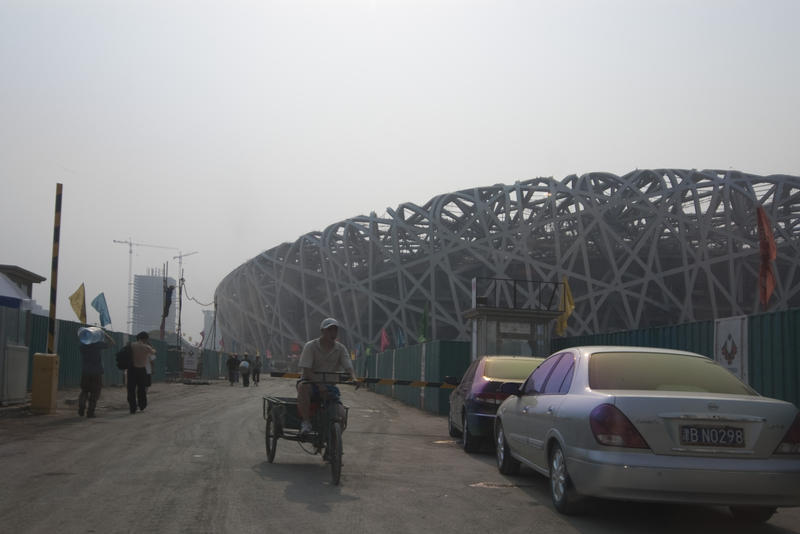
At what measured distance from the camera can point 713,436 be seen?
5.79m

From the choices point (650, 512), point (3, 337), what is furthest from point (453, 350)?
point (650, 512)

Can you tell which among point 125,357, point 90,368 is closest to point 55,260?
point 90,368

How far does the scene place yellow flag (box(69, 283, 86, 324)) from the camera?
27859 millimetres

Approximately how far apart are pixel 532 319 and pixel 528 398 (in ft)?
42.1

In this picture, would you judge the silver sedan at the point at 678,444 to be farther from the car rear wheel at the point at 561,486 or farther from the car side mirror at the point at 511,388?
the car side mirror at the point at 511,388

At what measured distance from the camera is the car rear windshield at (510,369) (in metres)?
12.0

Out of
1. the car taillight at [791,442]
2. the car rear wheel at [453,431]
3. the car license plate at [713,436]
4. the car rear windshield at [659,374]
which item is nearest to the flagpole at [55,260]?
the car rear wheel at [453,431]

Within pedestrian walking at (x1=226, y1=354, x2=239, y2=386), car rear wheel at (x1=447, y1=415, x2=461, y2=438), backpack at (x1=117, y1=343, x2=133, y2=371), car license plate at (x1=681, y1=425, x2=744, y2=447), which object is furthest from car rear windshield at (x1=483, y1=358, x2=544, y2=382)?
pedestrian walking at (x1=226, y1=354, x2=239, y2=386)

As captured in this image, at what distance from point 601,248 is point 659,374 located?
64.8 m

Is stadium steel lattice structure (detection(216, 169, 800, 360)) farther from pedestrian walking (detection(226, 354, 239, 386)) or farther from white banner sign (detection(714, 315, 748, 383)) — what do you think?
white banner sign (detection(714, 315, 748, 383))

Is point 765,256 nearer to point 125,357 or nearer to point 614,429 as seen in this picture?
point 614,429

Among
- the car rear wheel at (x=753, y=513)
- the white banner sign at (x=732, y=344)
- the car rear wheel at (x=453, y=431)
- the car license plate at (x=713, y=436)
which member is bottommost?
the car rear wheel at (x=453, y=431)

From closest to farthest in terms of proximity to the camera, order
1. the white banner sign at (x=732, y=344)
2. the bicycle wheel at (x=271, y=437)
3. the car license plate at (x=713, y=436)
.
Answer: the car license plate at (x=713, y=436)
the bicycle wheel at (x=271, y=437)
the white banner sign at (x=732, y=344)

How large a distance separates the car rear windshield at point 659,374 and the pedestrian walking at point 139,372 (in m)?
11.9
